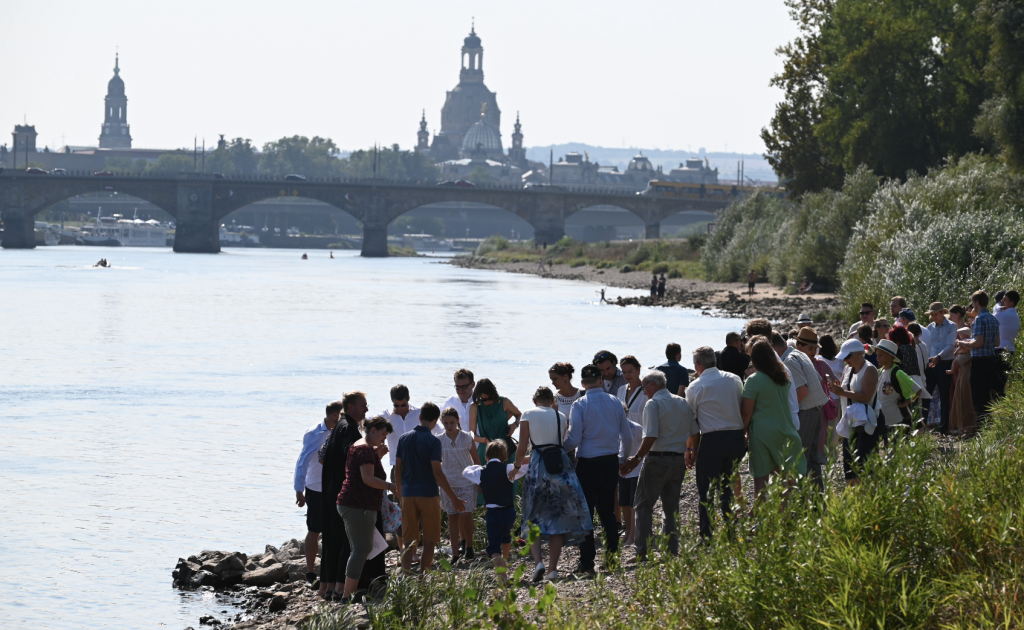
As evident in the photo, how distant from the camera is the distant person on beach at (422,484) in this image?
992 centimetres

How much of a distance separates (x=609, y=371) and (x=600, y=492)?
177cm

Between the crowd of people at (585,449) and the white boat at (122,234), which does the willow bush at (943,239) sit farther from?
the white boat at (122,234)

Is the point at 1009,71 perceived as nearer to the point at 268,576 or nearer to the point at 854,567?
the point at 268,576

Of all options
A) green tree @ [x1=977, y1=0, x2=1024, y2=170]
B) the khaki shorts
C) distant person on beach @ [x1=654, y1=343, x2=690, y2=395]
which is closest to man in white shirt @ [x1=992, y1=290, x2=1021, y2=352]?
distant person on beach @ [x1=654, y1=343, x2=690, y2=395]

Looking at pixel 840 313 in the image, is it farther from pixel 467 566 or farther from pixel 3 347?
pixel 467 566

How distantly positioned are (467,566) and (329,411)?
1.87 metres

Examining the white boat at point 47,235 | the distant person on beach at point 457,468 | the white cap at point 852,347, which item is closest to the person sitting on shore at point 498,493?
the distant person on beach at point 457,468

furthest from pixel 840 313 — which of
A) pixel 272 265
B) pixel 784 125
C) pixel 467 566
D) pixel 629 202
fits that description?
pixel 629 202

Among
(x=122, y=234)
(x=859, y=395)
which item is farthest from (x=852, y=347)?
(x=122, y=234)

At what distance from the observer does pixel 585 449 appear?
33.0 feet

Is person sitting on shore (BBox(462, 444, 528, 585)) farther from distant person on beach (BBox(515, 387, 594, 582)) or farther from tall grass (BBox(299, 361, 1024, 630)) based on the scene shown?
tall grass (BBox(299, 361, 1024, 630))

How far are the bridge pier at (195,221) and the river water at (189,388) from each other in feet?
173

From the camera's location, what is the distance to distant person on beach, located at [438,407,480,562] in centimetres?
1059

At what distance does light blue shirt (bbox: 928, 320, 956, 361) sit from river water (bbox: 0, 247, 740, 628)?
774cm
